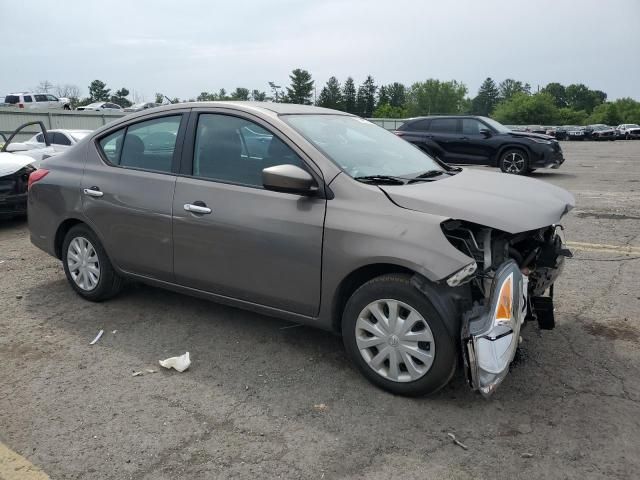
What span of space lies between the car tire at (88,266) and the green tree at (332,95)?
346 ft

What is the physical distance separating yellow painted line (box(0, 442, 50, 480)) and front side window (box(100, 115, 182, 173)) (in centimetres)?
216

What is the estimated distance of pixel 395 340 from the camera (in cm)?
316

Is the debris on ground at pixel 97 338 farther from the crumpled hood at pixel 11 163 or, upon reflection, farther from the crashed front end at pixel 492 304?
the crumpled hood at pixel 11 163

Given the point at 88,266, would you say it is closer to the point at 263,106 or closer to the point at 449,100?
the point at 263,106

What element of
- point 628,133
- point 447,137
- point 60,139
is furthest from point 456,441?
point 628,133

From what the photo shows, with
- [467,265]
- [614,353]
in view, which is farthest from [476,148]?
[467,265]

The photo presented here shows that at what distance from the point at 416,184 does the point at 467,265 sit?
79 cm

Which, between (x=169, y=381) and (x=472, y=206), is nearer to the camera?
(x=472, y=206)

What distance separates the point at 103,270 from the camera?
15.2 ft

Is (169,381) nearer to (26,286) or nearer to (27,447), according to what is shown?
(27,447)

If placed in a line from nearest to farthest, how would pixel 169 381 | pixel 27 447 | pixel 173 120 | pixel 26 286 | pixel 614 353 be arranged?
pixel 27 447
pixel 169 381
pixel 614 353
pixel 173 120
pixel 26 286

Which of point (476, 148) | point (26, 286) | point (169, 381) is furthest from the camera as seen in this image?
point (476, 148)

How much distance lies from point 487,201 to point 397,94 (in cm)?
14503

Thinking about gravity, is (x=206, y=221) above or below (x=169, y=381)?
above
